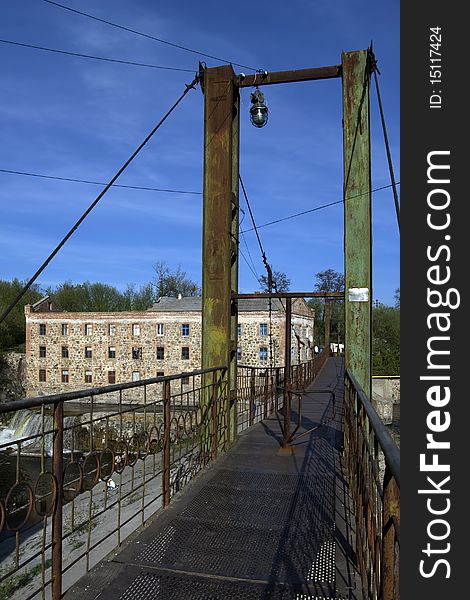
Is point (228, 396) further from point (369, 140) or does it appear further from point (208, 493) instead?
point (369, 140)

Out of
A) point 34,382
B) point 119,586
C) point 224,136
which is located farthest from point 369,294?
point 34,382

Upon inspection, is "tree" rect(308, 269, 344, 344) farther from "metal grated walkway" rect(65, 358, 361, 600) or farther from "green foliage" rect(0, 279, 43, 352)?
"metal grated walkway" rect(65, 358, 361, 600)

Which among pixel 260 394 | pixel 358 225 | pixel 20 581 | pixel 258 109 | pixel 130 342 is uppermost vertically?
pixel 258 109

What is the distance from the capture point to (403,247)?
1674 mm

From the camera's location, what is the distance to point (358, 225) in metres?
5.83

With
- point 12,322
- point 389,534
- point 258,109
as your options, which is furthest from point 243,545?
point 12,322

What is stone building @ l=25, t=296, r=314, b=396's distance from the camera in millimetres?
38125

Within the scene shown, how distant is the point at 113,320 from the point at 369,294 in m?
36.9

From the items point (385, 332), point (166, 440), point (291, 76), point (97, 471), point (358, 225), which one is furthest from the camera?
point (385, 332)

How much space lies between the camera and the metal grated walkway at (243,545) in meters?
2.79

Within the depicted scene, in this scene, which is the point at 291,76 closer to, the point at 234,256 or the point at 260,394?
the point at 234,256

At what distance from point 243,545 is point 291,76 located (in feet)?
17.3

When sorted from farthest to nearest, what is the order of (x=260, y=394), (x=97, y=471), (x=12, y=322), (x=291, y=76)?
1. (x=12, y=322)
2. (x=260, y=394)
3. (x=291, y=76)
4. (x=97, y=471)

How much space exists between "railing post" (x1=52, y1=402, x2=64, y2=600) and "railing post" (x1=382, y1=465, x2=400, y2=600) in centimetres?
161
